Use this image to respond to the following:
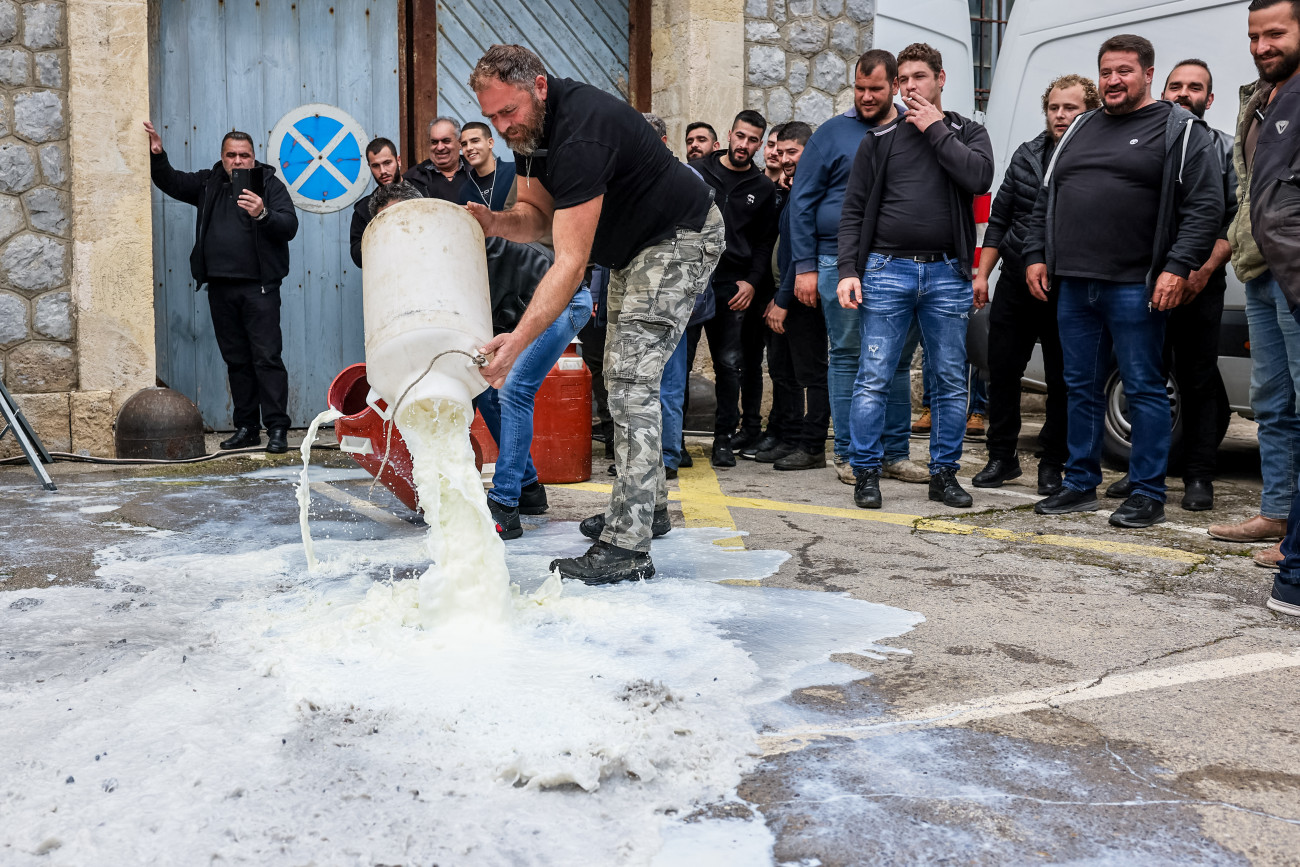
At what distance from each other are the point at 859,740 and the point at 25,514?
3910mm

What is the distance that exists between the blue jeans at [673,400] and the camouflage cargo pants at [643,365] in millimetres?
1723

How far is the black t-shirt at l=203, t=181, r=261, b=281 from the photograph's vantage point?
22.2 feet

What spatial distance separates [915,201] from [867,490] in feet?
4.22

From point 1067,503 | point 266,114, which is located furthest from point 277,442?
point 1067,503

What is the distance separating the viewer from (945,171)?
502 cm

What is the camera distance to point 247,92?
24.0 feet

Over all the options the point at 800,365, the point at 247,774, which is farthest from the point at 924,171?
the point at 247,774

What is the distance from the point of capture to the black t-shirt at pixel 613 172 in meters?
3.33

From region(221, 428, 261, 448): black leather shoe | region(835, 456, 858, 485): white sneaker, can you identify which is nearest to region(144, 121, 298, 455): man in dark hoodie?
region(221, 428, 261, 448): black leather shoe

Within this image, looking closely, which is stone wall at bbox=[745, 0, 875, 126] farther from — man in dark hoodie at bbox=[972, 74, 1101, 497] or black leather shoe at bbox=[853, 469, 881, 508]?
black leather shoe at bbox=[853, 469, 881, 508]

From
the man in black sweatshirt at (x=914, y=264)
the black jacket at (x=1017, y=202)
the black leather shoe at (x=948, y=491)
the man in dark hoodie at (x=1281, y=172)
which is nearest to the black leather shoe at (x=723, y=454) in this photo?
the man in black sweatshirt at (x=914, y=264)

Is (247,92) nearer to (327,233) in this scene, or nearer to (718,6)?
(327,233)

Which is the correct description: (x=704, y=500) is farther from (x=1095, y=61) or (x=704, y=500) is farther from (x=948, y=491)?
(x=1095, y=61)

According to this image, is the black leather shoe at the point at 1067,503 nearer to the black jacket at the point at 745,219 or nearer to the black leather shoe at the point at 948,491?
the black leather shoe at the point at 948,491
